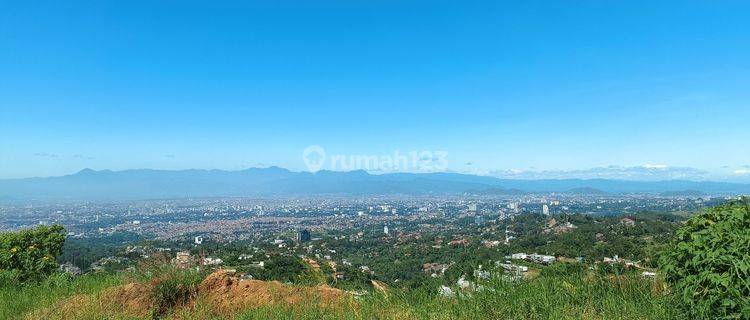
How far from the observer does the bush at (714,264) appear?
10.5 feet

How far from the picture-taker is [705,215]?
3729 millimetres

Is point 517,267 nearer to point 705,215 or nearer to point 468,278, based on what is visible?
point 468,278

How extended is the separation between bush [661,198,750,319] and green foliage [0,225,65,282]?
10131 mm

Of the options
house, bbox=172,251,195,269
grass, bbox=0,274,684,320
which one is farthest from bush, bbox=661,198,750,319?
house, bbox=172,251,195,269

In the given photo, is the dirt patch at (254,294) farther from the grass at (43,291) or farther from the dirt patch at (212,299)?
the grass at (43,291)

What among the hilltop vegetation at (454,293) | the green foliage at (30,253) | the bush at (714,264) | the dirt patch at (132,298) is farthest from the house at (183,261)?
the bush at (714,264)

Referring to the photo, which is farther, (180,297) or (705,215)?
(180,297)

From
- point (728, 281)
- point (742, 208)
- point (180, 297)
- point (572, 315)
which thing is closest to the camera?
point (728, 281)

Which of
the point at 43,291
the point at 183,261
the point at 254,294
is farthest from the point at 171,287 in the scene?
the point at 43,291

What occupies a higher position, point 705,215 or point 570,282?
point 705,215

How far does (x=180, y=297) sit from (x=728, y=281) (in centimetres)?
614

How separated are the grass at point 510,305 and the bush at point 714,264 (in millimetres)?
375

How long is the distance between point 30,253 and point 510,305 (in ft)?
32.0

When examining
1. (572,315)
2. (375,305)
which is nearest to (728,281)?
(572,315)
